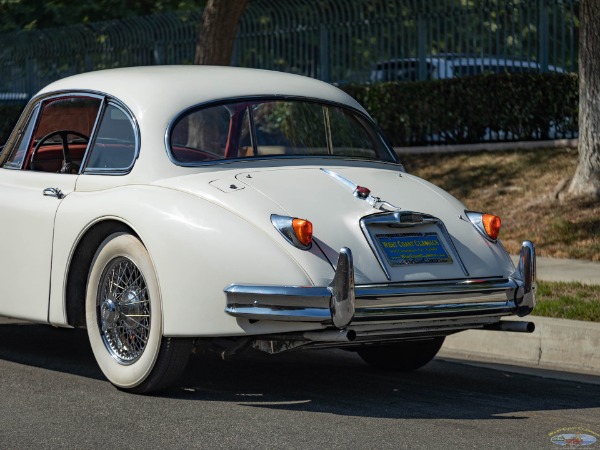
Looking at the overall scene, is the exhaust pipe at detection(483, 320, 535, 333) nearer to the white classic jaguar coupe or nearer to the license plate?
the white classic jaguar coupe


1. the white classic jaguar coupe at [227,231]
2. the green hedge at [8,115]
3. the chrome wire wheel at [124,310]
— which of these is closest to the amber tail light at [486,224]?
the white classic jaguar coupe at [227,231]

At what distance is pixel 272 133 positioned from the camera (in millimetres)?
7746

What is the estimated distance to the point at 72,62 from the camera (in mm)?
26703

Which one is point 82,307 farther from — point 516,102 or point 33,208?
point 516,102

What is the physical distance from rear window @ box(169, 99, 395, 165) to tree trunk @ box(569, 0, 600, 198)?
252 inches

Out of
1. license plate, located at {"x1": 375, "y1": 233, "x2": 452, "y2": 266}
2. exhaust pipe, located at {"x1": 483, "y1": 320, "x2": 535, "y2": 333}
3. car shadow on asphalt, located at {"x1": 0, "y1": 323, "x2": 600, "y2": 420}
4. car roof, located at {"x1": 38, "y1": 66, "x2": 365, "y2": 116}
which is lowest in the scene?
car shadow on asphalt, located at {"x1": 0, "y1": 323, "x2": 600, "y2": 420}

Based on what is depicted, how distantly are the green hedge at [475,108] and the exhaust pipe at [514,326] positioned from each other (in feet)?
32.1

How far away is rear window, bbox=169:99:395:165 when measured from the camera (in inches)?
290

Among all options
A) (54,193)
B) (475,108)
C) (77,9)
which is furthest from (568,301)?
(77,9)

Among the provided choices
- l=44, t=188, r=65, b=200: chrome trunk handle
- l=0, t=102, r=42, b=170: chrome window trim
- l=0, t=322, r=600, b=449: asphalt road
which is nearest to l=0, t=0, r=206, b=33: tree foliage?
l=0, t=102, r=42, b=170: chrome window trim

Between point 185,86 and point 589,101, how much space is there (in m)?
7.52

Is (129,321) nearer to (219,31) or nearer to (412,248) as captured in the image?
(412,248)

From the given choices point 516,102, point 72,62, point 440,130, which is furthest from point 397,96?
point 72,62

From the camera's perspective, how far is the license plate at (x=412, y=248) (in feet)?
21.8
